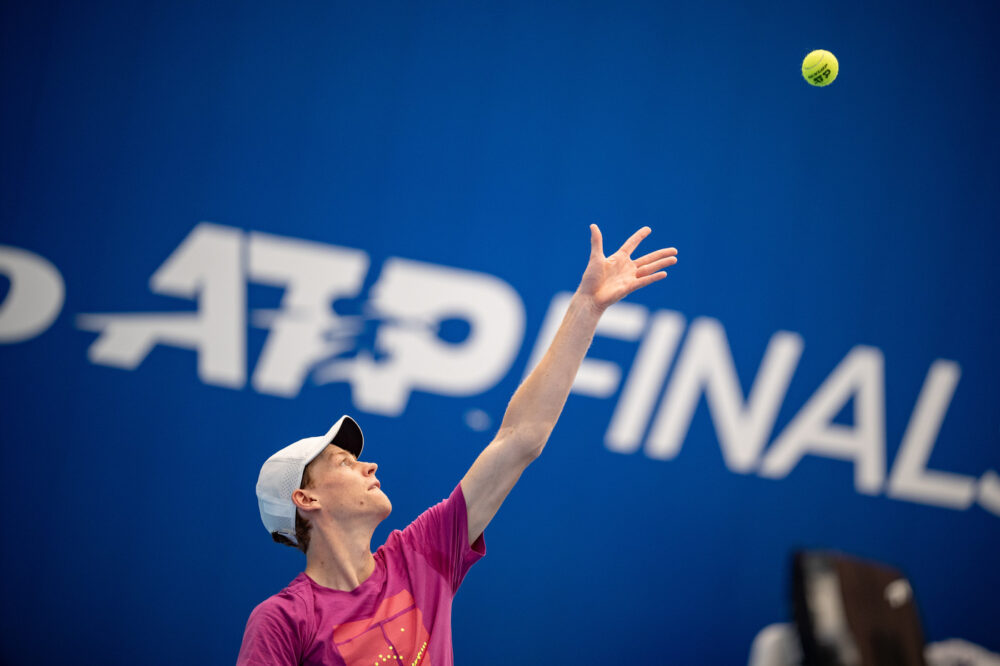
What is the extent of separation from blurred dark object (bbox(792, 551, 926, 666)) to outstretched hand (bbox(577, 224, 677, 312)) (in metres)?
0.83

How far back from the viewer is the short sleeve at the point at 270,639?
1.83 m

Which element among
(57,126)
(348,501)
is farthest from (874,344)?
(57,126)

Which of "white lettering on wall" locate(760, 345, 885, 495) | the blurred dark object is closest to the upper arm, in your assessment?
the blurred dark object

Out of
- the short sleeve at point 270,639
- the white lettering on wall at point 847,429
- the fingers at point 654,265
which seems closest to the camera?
the short sleeve at point 270,639

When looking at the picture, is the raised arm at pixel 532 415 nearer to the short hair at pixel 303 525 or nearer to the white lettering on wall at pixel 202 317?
the short hair at pixel 303 525

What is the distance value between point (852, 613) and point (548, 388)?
2.84 ft

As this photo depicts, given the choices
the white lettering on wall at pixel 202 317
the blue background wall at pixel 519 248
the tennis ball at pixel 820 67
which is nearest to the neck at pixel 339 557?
the blue background wall at pixel 519 248

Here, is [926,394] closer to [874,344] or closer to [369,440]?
[874,344]

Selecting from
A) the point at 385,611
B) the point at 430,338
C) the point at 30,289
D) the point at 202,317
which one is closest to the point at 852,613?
the point at 385,611

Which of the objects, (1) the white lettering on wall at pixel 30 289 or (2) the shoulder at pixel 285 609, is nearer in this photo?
(2) the shoulder at pixel 285 609

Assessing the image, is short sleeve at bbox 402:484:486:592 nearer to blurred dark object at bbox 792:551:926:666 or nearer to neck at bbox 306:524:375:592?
neck at bbox 306:524:375:592

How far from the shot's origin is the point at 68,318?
3652 mm

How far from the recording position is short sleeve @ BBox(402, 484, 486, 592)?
2.14 metres

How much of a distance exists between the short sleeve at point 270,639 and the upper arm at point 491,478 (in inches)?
19.3
